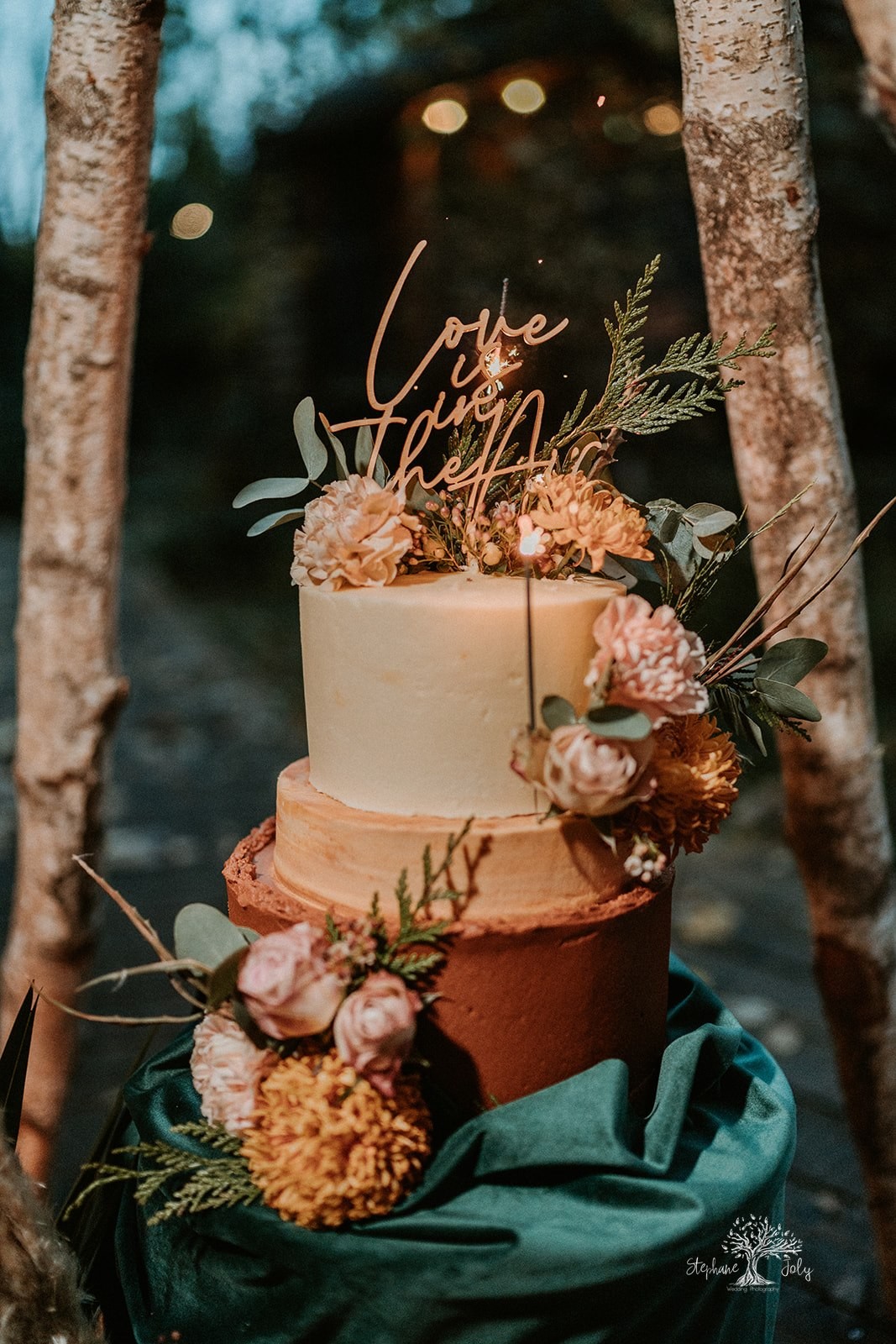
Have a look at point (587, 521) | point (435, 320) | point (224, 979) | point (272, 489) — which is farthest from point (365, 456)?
point (435, 320)

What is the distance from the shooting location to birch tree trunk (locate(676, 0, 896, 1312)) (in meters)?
1.59

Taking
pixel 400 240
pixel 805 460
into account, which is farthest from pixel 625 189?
pixel 805 460

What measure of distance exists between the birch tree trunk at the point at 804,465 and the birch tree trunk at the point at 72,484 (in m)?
0.90

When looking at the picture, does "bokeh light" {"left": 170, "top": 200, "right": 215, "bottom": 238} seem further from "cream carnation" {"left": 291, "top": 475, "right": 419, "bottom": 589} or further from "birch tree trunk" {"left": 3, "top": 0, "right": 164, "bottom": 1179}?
"cream carnation" {"left": 291, "top": 475, "right": 419, "bottom": 589}

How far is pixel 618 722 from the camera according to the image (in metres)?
1.17

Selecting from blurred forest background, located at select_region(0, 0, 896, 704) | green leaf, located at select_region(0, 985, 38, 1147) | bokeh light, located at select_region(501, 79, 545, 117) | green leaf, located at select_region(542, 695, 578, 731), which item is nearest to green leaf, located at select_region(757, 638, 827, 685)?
green leaf, located at select_region(542, 695, 578, 731)

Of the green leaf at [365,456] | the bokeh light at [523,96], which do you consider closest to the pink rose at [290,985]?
the green leaf at [365,456]

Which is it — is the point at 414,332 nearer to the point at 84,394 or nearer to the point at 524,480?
the point at 84,394

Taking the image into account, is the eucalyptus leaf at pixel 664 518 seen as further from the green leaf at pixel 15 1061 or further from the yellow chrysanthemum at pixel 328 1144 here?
the green leaf at pixel 15 1061

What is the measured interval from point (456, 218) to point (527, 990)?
19.2 ft

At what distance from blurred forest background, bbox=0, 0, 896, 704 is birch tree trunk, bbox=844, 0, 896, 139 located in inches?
65.3

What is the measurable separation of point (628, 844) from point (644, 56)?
5.40 meters

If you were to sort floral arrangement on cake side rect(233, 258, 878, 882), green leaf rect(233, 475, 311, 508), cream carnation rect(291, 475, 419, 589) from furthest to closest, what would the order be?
green leaf rect(233, 475, 311, 508)
cream carnation rect(291, 475, 419, 589)
floral arrangement on cake side rect(233, 258, 878, 882)

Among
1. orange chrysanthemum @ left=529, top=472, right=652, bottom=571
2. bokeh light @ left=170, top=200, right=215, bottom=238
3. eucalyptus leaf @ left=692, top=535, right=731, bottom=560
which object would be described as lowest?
eucalyptus leaf @ left=692, top=535, right=731, bottom=560
